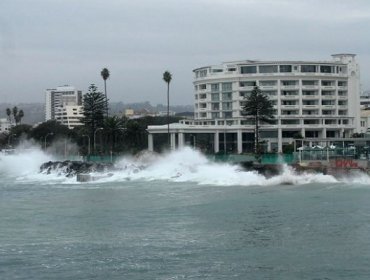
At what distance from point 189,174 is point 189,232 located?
111 ft

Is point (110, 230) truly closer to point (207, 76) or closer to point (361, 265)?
point (361, 265)

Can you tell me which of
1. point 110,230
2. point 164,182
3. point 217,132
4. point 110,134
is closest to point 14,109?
point 110,134

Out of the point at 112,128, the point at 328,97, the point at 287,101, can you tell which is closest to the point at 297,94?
the point at 287,101

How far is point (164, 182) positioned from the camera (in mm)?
56750

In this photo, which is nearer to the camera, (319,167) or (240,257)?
(240,257)

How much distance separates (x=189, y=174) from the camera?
60.2m

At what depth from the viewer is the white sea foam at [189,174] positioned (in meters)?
52.0

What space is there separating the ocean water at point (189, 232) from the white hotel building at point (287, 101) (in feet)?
154

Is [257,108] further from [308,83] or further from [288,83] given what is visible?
[308,83]

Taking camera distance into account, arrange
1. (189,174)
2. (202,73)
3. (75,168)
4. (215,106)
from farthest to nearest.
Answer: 1. (202,73)
2. (215,106)
3. (75,168)
4. (189,174)

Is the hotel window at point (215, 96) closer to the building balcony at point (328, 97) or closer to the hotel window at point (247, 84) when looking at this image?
the hotel window at point (247, 84)

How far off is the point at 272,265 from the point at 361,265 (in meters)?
2.57

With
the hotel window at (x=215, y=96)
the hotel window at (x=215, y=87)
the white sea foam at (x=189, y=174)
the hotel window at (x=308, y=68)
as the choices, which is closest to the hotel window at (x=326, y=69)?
the hotel window at (x=308, y=68)

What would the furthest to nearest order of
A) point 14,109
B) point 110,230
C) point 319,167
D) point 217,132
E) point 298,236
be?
point 14,109 < point 217,132 < point 319,167 < point 110,230 < point 298,236
